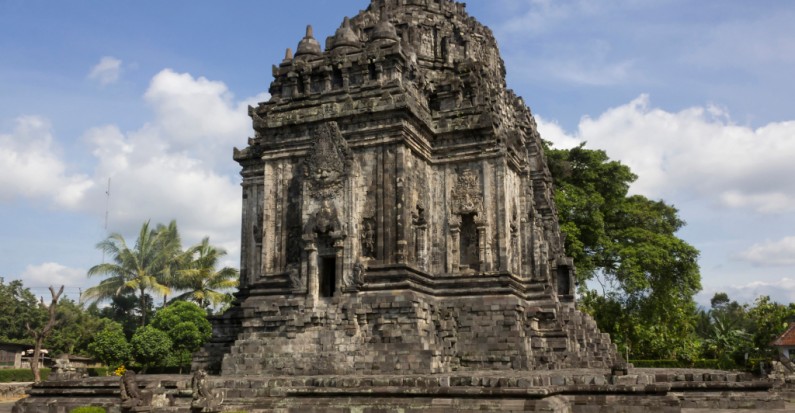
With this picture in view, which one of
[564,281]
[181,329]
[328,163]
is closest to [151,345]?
[181,329]

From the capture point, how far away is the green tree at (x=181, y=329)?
112ft

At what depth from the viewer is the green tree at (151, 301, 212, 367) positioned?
34094 mm

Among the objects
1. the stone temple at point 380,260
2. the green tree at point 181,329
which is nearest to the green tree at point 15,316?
the green tree at point 181,329

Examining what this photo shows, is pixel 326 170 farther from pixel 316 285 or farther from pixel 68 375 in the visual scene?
pixel 68 375

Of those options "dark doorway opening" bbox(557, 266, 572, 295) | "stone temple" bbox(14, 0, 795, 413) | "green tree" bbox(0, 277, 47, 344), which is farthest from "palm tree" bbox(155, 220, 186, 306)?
"dark doorway opening" bbox(557, 266, 572, 295)

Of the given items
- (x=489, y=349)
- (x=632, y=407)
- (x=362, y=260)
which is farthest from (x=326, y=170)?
(x=632, y=407)

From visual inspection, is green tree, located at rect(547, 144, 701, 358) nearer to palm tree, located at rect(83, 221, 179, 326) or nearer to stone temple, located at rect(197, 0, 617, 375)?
stone temple, located at rect(197, 0, 617, 375)

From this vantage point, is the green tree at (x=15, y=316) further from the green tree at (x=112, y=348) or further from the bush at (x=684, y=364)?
the bush at (x=684, y=364)

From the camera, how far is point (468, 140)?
850 inches

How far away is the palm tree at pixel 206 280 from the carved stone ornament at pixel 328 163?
2335 centimetres

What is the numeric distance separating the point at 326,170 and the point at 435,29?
8.16 meters

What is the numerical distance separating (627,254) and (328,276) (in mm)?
17951

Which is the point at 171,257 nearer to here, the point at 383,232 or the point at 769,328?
the point at 383,232

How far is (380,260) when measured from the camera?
19.3 m
